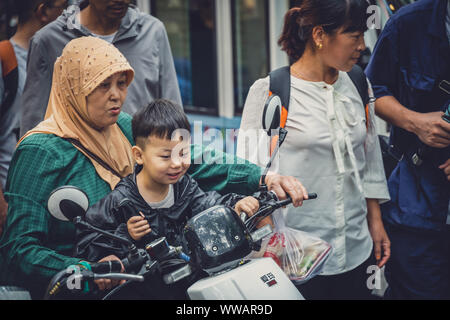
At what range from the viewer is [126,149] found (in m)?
2.40

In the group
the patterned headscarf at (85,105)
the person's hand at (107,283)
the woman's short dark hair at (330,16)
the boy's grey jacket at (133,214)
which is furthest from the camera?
the woman's short dark hair at (330,16)

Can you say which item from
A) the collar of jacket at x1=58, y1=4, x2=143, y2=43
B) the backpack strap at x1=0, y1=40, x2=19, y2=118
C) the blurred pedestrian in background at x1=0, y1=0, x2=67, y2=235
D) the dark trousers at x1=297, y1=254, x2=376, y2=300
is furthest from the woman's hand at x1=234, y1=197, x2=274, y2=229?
the backpack strap at x1=0, y1=40, x2=19, y2=118

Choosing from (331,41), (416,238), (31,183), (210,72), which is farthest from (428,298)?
(210,72)

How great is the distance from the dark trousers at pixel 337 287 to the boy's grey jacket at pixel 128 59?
135 centimetres

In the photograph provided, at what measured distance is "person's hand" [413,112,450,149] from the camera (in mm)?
2809

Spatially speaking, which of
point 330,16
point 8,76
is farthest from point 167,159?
point 8,76

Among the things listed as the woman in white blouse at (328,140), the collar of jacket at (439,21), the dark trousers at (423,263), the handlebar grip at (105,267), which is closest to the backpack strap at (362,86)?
the woman in white blouse at (328,140)

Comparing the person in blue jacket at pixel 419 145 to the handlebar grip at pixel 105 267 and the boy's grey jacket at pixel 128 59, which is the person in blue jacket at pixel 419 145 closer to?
the boy's grey jacket at pixel 128 59

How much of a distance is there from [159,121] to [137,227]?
0.39 m

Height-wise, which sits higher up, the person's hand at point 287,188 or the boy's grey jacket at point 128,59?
the boy's grey jacket at point 128,59

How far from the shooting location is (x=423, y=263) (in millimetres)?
2963

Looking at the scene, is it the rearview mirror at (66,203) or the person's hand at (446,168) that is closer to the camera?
the rearview mirror at (66,203)

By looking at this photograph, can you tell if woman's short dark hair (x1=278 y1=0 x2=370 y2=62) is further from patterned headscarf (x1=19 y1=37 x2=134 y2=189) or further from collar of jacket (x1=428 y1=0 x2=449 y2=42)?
patterned headscarf (x1=19 y1=37 x2=134 y2=189)

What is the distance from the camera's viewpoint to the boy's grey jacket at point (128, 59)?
316cm
